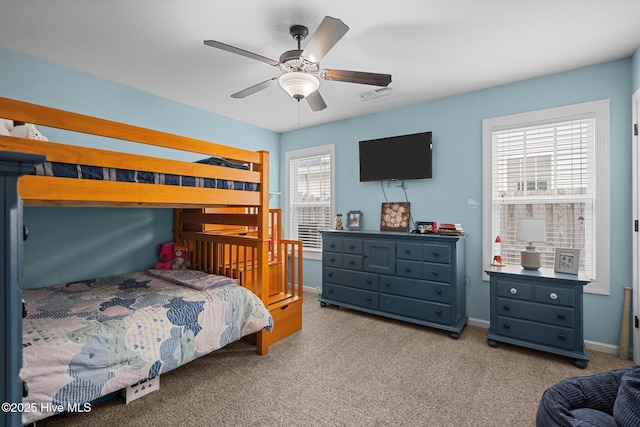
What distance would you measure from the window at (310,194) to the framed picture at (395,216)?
85 centimetres

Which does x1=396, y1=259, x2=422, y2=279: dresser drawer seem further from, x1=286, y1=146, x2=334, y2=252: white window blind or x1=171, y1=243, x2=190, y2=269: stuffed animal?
x1=171, y1=243, x2=190, y2=269: stuffed animal

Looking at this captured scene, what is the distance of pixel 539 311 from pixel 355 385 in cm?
172

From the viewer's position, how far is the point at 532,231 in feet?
8.99

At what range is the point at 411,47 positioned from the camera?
95.8 inches

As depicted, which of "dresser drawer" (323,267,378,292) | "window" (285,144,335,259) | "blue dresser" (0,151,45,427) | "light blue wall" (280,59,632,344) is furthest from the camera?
"window" (285,144,335,259)

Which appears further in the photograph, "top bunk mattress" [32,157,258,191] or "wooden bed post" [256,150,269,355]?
"wooden bed post" [256,150,269,355]

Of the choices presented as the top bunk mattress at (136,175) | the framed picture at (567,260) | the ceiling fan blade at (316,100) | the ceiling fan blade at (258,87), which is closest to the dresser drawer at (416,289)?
the framed picture at (567,260)

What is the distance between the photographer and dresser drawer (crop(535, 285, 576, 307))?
2476mm

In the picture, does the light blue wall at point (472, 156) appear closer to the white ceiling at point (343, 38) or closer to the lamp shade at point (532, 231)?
the white ceiling at point (343, 38)

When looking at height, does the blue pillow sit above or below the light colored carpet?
above

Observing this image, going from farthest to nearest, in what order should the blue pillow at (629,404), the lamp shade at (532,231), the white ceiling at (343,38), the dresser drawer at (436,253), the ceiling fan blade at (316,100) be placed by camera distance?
1. the dresser drawer at (436,253)
2. the lamp shade at (532,231)
3. the ceiling fan blade at (316,100)
4. the white ceiling at (343,38)
5. the blue pillow at (629,404)

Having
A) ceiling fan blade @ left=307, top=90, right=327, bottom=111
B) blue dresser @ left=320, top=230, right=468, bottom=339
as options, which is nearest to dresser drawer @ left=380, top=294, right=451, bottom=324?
blue dresser @ left=320, top=230, right=468, bottom=339

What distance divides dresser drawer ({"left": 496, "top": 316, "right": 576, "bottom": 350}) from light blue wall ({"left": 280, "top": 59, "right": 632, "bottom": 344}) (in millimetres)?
494

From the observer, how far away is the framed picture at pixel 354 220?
4.09 m
